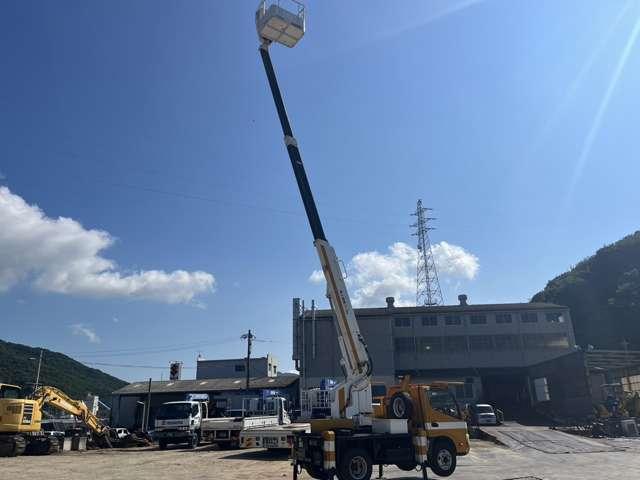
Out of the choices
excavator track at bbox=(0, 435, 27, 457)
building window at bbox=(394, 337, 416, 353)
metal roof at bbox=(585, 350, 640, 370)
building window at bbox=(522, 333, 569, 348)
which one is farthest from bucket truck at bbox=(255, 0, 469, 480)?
building window at bbox=(522, 333, 569, 348)

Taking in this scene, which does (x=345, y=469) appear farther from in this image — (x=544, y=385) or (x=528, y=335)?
(x=528, y=335)

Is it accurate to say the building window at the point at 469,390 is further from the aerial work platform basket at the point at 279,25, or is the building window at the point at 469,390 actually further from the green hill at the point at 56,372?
the green hill at the point at 56,372

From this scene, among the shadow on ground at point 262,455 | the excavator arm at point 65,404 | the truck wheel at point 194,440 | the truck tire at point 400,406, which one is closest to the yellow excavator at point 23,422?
the excavator arm at point 65,404

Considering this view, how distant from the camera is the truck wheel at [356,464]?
12727mm

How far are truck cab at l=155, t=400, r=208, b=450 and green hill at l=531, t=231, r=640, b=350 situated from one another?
74696 mm

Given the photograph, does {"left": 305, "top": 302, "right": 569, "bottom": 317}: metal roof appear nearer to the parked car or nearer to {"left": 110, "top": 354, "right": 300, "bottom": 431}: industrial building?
{"left": 110, "top": 354, "right": 300, "bottom": 431}: industrial building

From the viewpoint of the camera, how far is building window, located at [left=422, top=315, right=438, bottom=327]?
56906mm

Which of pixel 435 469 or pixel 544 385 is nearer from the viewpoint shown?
pixel 435 469

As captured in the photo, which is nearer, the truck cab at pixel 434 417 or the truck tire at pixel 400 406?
the truck cab at pixel 434 417

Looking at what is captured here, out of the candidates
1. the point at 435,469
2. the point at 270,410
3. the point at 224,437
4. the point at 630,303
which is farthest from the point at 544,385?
the point at 630,303

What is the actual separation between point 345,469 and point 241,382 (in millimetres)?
47913

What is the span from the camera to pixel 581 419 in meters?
36.3

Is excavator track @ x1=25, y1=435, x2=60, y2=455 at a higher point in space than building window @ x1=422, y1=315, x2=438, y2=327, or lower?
lower

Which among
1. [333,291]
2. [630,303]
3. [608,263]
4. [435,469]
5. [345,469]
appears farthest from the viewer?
[608,263]
